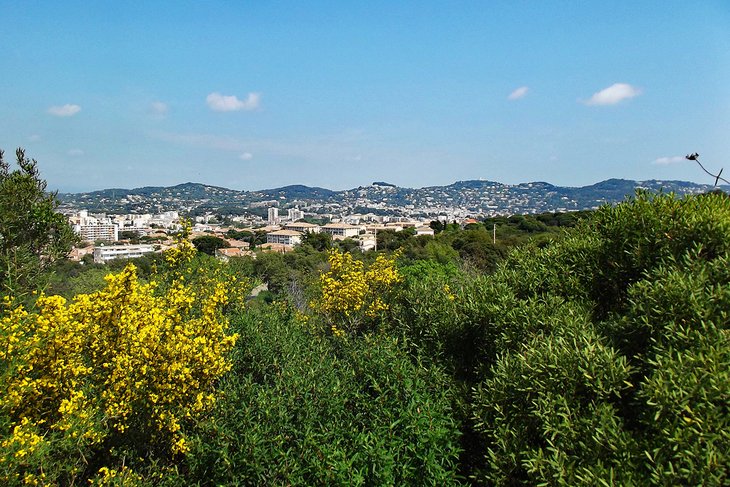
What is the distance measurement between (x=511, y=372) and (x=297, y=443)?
234 cm

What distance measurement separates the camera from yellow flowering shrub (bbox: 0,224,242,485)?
4.75 metres

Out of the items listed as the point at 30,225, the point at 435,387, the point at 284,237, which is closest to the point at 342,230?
the point at 284,237

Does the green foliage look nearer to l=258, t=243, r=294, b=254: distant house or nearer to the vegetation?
the vegetation

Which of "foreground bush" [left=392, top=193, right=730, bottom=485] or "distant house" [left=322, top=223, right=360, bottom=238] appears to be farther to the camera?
"distant house" [left=322, top=223, right=360, bottom=238]

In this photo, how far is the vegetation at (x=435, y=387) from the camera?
416 cm

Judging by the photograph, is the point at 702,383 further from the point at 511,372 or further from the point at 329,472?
the point at 329,472

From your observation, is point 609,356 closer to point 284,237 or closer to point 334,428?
point 334,428

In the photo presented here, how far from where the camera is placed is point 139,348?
211 inches

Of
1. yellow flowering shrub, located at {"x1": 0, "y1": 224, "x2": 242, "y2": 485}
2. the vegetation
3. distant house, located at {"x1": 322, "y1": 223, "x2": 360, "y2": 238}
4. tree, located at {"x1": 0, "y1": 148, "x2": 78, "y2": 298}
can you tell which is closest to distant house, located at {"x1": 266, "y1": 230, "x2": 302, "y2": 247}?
distant house, located at {"x1": 322, "y1": 223, "x2": 360, "y2": 238}

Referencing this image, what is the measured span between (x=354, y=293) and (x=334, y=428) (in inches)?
234

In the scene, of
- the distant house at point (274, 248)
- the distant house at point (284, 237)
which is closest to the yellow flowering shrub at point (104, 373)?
the distant house at point (274, 248)

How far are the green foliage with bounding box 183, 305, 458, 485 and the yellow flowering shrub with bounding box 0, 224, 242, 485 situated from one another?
0.51 m

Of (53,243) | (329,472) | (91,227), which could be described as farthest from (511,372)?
(91,227)

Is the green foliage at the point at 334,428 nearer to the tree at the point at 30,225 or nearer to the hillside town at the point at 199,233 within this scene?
the tree at the point at 30,225
